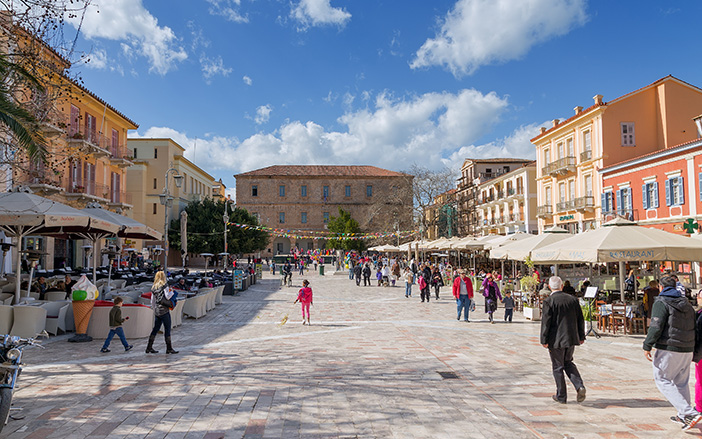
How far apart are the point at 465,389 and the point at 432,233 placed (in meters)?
53.0

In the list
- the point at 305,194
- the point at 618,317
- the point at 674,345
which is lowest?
the point at 618,317

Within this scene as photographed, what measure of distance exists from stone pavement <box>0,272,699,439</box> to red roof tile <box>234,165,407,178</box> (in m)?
61.3

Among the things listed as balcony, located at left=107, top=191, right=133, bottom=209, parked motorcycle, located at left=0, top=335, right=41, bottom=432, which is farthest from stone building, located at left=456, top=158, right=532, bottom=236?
parked motorcycle, located at left=0, top=335, right=41, bottom=432

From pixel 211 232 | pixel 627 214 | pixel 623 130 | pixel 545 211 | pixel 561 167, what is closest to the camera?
pixel 627 214

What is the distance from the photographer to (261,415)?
4.89 meters

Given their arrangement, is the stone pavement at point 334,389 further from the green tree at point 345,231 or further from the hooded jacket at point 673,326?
the green tree at point 345,231

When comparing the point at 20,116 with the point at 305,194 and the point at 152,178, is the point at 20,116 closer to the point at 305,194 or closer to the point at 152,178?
the point at 152,178

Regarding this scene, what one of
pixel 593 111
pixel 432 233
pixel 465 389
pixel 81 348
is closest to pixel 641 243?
pixel 465 389

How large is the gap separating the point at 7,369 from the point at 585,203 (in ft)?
101

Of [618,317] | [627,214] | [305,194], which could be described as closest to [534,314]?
[618,317]

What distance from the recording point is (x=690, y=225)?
20.9 metres

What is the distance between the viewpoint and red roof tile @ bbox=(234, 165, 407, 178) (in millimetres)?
70688

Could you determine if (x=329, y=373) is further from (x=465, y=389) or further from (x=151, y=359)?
(x=151, y=359)

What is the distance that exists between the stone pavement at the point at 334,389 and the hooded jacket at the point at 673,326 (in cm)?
78
